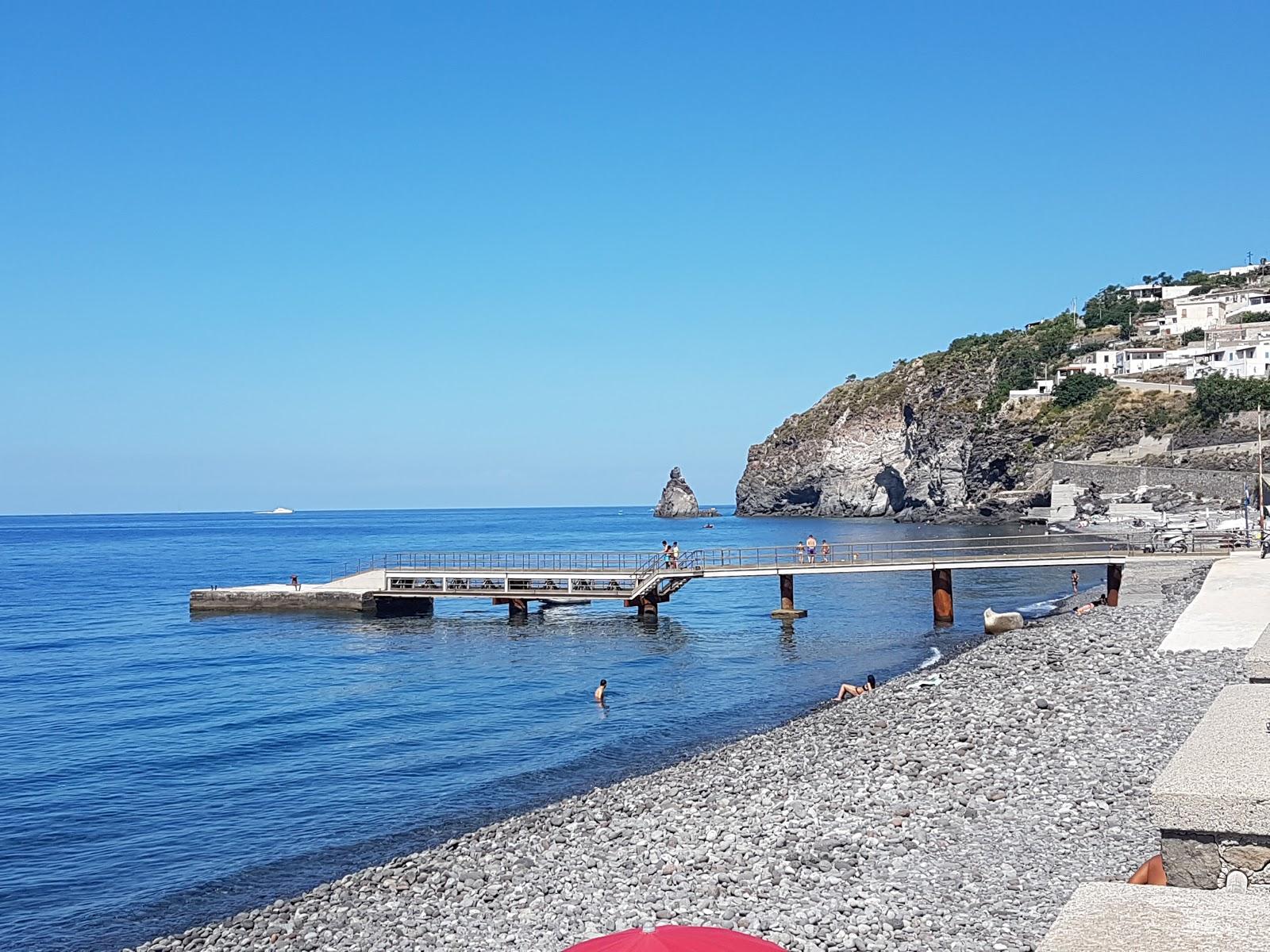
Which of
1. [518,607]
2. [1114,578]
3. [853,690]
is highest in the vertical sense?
[1114,578]

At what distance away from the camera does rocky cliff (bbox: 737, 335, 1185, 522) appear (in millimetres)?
105688

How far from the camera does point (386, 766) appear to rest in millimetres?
21953

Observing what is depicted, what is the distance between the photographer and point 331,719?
89.4ft

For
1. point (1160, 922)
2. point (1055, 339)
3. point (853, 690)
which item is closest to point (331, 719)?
point (853, 690)

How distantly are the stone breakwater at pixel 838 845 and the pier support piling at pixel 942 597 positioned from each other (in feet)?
65.3

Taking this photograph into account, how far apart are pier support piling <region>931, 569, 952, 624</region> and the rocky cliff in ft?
222

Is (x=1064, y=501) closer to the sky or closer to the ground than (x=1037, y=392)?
closer to the ground

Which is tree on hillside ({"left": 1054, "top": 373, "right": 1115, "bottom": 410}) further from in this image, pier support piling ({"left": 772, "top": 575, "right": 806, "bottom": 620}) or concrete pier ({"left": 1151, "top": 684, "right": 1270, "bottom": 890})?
concrete pier ({"left": 1151, "top": 684, "right": 1270, "bottom": 890})

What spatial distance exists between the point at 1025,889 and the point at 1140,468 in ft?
261

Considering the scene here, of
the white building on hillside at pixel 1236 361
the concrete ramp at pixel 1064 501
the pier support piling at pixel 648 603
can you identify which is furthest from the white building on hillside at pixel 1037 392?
the pier support piling at pixel 648 603

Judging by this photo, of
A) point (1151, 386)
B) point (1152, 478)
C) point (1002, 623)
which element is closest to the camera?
point (1002, 623)

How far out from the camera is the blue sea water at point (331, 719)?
16422 millimetres

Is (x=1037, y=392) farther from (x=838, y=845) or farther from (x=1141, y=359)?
(x=838, y=845)

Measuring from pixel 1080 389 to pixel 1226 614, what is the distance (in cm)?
9731
